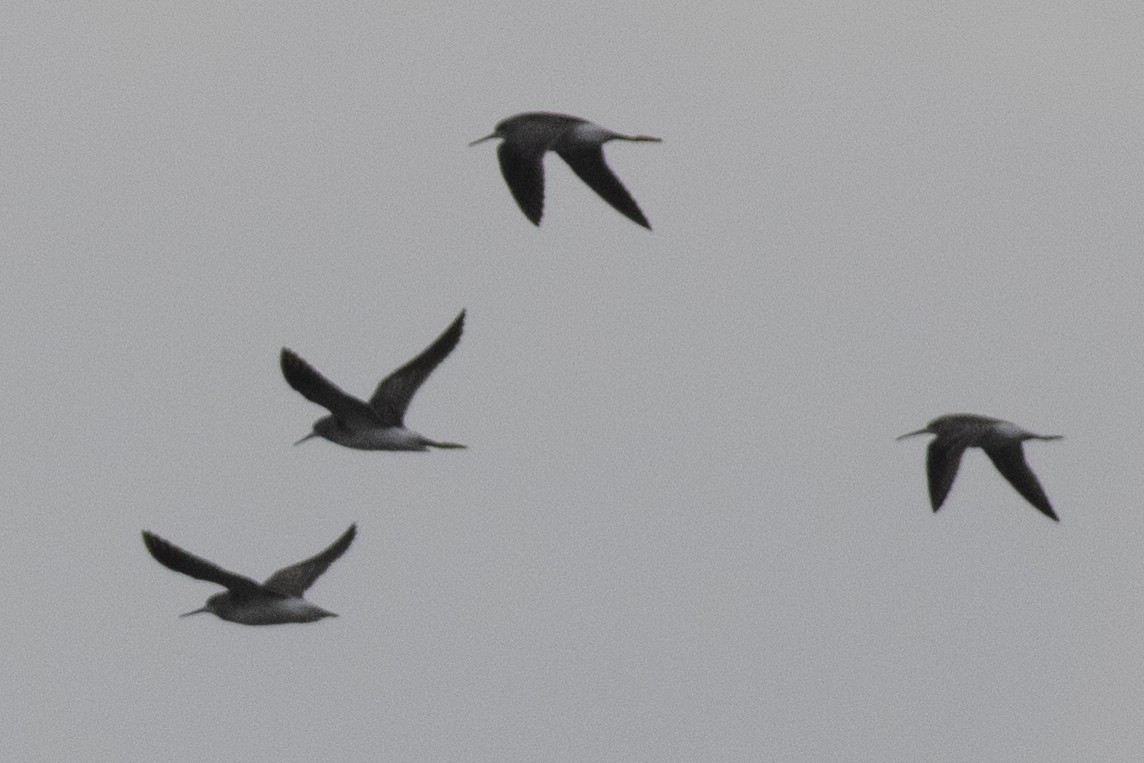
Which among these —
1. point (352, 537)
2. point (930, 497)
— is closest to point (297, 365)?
point (352, 537)

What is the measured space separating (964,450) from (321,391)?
23.8 feet

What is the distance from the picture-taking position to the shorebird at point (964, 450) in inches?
1043

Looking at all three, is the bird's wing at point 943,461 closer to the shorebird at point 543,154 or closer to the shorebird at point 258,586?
the shorebird at point 543,154

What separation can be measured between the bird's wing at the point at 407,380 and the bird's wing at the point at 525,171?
4.61ft

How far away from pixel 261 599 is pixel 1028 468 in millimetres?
7548

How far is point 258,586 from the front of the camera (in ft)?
74.9

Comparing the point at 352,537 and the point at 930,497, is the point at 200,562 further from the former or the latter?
the point at 930,497

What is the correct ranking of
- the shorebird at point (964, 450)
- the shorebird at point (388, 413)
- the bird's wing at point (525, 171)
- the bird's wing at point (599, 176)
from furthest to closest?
the shorebird at point (964, 450) < the bird's wing at point (599, 176) < the bird's wing at point (525, 171) < the shorebird at point (388, 413)

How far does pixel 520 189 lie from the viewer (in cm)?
2425

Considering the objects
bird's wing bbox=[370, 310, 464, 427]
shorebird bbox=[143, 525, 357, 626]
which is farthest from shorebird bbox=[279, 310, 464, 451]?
shorebird bbox=[143, 525, 357, 626]

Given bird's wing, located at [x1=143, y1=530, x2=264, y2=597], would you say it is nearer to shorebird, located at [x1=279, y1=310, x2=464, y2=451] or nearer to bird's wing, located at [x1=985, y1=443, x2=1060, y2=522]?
shorebird, located at [x1=279, y1=310, x2=464, y2=451]

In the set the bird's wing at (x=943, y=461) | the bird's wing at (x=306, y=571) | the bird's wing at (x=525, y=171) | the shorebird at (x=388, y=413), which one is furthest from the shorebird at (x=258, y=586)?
the bird's wing at (x=943, y=461)

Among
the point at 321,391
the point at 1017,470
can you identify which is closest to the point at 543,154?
the point at 321,391

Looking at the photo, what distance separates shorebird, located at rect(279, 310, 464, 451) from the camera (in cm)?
2302
